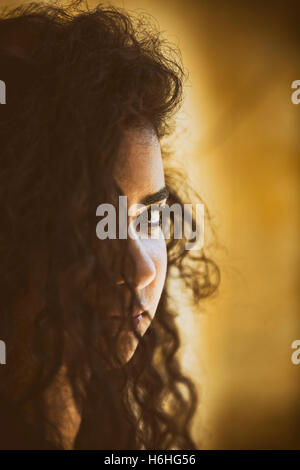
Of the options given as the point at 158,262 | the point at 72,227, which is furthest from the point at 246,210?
the point at 72,227

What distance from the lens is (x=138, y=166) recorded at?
722 mm

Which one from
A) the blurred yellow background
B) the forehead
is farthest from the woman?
the blurred yellow background

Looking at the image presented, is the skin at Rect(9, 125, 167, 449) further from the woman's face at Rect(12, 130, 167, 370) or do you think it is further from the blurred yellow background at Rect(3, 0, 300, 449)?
the blurred yellow background at Rect(3, 0, 300, 449)

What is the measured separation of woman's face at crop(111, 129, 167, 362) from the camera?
2.34 feet

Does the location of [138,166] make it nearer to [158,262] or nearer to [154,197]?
A: [154,197]

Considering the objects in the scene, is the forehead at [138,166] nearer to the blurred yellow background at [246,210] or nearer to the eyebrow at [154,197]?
the eyebrow at [154,197]

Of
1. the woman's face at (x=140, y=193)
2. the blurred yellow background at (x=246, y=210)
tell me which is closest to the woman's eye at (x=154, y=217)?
the woman's face at (x=140, y=193)

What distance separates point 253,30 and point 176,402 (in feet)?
3.07

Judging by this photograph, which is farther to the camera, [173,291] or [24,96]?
[173,291]

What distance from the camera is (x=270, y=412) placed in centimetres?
139

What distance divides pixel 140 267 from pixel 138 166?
5.6 inches

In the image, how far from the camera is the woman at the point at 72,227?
2.22 feet
